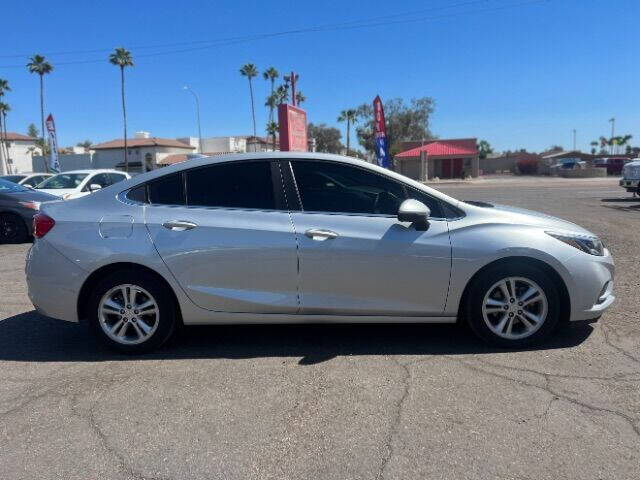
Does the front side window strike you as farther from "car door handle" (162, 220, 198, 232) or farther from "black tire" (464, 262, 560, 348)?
"car door handle" (162, 220, 198, 232)

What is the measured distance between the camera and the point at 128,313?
433 centimetres

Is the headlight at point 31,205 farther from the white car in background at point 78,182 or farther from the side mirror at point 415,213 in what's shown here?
the side mirror at point 415,213

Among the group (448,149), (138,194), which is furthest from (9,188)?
(448,149)

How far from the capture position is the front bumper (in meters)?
4.25

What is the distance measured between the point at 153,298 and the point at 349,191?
1.83 metres

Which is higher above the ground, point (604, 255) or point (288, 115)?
point (288, 115)

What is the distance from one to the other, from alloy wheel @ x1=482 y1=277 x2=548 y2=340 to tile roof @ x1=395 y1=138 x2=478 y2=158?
54.1 m

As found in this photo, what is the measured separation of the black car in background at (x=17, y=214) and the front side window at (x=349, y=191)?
846 centimetres

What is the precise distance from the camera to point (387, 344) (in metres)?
4.55

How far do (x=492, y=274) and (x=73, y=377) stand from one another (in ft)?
11.0

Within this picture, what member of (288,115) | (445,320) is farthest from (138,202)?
(288,115)

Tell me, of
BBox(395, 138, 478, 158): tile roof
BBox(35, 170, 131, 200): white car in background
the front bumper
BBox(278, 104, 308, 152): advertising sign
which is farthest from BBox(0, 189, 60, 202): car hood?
BBox(395, 138, 478, 158): tile roof

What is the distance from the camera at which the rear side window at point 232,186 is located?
439 centimetres

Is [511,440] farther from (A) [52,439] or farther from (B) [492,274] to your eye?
(A) [52,439]
